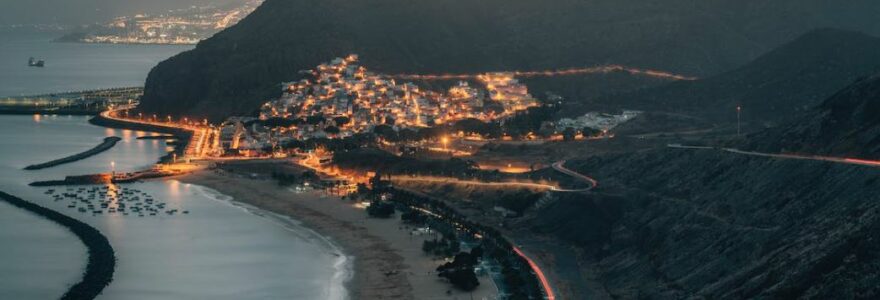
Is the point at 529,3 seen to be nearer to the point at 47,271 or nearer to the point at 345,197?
the point at 345,197

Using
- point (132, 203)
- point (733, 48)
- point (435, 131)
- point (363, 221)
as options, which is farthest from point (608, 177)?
point (733, 48)

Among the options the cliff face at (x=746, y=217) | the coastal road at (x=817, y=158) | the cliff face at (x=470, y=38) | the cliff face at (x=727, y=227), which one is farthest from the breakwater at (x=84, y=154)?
the coastal road at (x=817, y=158)

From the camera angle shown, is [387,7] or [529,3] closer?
[387,7]

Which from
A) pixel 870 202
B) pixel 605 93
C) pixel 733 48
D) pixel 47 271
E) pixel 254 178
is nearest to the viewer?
pixel 870 202

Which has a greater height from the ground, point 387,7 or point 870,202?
point 387,7

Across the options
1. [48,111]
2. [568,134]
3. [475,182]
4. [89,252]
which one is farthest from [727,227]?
[48,111]

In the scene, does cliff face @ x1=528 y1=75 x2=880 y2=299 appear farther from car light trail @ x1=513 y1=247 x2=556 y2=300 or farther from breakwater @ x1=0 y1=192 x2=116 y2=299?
breakwater @ x1=0 y1=192 x2=116 y2=299

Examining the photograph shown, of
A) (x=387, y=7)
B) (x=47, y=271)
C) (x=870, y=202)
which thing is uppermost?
(x=387, y=7)

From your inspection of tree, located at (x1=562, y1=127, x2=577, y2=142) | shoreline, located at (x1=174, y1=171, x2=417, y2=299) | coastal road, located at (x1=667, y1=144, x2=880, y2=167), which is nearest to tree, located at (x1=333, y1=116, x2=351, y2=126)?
tree, located at (x1=562, y1=127, x2=577, y2=142)
